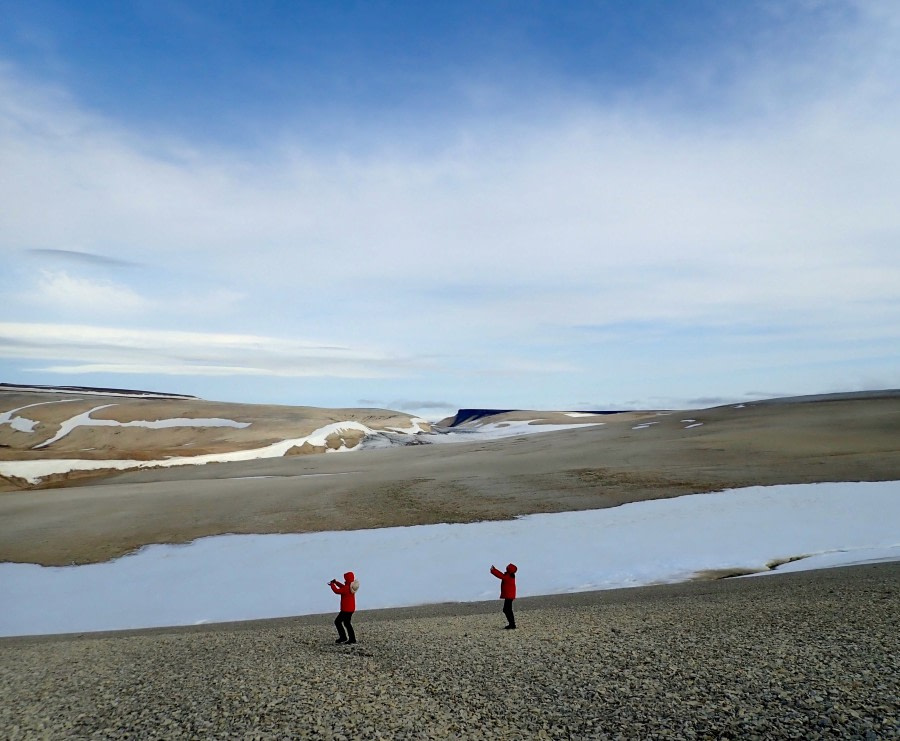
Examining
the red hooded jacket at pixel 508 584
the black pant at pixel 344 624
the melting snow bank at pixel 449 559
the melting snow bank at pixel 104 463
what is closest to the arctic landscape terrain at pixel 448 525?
the melting snow bank at pixel 449 559

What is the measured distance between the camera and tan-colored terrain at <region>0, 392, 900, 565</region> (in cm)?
2856

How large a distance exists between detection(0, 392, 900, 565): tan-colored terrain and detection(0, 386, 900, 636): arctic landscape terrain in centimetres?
17

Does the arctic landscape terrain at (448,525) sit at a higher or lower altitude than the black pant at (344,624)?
lower

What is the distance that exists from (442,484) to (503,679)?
91.1ft

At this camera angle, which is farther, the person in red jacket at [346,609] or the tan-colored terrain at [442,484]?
the tan-colored terrain at [442,484]

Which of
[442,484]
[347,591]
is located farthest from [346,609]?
[442,484]

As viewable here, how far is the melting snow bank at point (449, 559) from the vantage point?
20.0 meters

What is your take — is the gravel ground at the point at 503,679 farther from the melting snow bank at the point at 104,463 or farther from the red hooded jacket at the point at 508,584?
the melting snow bank at the point at 104,463

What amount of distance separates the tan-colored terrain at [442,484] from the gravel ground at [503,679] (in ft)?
51.4

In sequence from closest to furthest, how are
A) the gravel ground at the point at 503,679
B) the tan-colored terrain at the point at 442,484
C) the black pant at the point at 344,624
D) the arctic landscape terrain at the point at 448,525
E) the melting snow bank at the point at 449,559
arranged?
the gravel ground at the point at 503,679
the black pant at the point at 344,624
the melting snow bank at the point at 449,559
the arctic landscape terrain at the point at 448,525
the tan-colored terrain at the point at 442,484

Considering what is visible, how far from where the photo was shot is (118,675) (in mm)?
10109

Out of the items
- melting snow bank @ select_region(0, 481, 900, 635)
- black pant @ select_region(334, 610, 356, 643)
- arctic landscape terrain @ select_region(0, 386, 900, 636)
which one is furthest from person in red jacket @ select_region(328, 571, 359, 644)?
arctic landscape terrain @ select_region(0, 386, 900, 636)

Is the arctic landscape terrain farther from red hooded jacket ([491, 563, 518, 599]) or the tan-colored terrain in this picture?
red hooded jacket ([491, 563, 518, 599])

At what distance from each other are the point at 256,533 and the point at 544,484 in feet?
51.7
